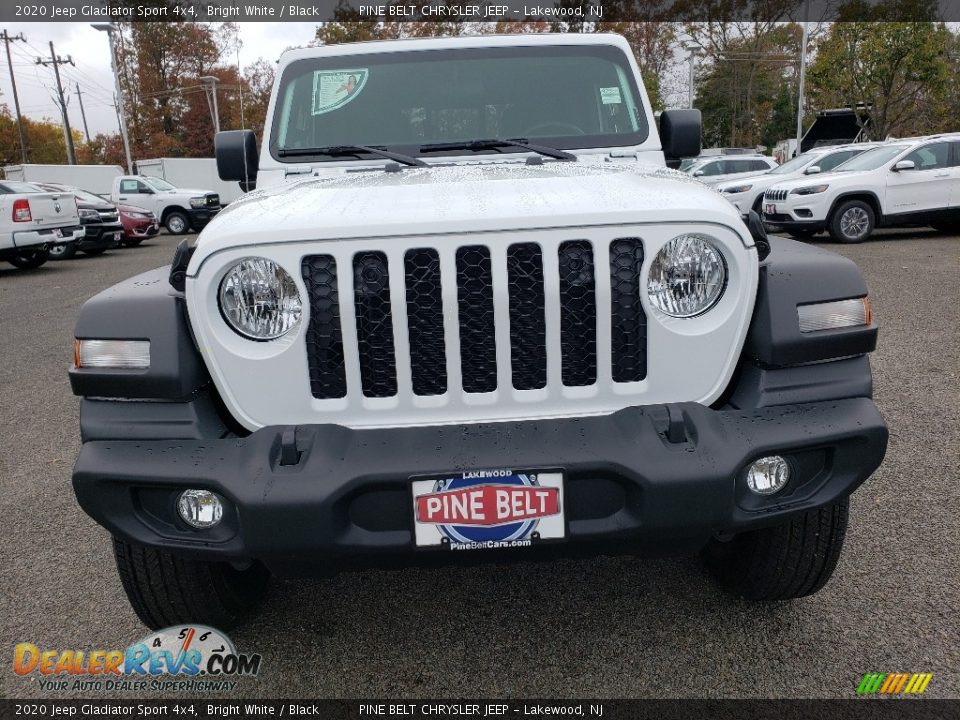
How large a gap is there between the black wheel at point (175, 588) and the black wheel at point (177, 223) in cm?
2151

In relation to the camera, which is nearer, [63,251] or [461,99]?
[461,99]

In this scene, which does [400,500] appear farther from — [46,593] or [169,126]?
[169,126]

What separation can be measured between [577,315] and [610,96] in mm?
1785

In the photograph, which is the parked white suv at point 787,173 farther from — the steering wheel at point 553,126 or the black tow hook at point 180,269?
the black tow hook at point 180,269

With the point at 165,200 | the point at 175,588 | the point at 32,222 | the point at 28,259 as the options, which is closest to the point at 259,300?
the point at 175,588

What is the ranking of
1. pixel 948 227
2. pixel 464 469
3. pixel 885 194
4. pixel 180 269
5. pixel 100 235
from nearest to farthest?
pixel 464 469 < pixel 180 269 < pixel 885 194 < pixel 948 227 < pixel 100 235

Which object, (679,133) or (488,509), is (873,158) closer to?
(679,133)

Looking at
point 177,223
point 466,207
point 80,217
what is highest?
point 466,207

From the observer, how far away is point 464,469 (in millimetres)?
1867

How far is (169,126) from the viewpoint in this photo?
4684 centimetres

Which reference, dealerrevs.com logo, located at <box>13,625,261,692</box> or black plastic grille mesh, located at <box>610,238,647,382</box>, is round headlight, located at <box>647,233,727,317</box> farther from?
dealerrevs.com logo, located at <box>13,625,261,692</box>

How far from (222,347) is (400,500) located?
2.04 feet

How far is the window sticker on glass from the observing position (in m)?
3.41

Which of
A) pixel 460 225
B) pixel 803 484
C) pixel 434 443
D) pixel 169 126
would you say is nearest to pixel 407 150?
pixel 460 225
